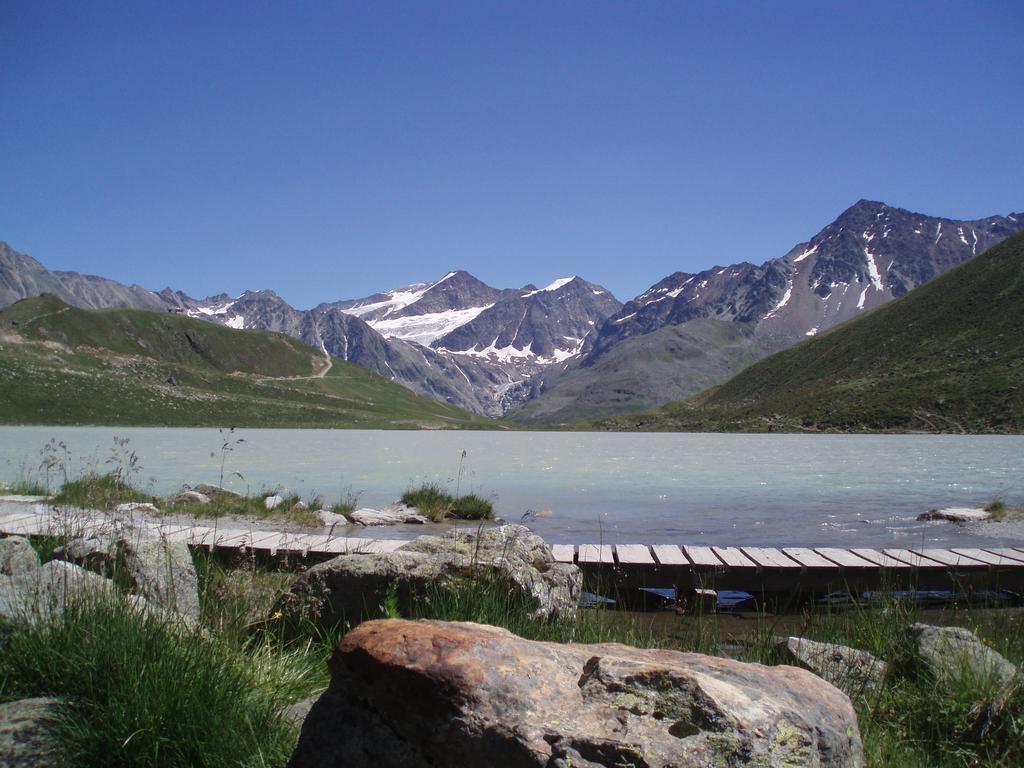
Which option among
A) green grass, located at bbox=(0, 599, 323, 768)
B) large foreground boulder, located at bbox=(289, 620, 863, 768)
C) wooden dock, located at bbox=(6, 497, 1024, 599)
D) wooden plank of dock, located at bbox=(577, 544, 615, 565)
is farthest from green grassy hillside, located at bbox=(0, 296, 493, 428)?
large foreground boulder, located at bbox=(289, 620, 863, 768)

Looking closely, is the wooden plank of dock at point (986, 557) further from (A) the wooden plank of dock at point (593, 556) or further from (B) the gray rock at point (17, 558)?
(B) the gray rock at point (17, 558)

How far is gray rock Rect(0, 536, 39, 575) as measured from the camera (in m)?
5.18

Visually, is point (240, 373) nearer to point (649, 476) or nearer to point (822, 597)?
point (649, 476)

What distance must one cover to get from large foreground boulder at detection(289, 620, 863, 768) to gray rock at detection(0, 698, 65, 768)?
3.56 ft

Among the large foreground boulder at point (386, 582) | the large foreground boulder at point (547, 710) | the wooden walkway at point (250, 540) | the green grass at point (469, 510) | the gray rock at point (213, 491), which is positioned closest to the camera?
the large foreground boulder at point (547, 710)

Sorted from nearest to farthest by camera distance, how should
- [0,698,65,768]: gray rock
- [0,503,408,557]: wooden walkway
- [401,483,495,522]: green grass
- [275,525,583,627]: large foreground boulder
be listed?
[0,698,65,768]: gray rock → [275,525,583,627]: large foreground boulder → [0,503,408,557]: wooden walkway → [401,483,495,522]: green grass

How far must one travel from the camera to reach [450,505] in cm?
1944

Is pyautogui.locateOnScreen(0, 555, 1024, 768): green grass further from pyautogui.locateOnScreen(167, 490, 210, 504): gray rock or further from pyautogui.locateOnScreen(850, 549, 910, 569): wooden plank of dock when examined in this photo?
pyautogui.locateOnScreen(167, 490, 210, 504): gray rock

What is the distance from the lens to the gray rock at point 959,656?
462 centimetres

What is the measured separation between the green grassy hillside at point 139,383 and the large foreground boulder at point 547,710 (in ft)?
369

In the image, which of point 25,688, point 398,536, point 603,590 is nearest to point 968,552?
point 603,590

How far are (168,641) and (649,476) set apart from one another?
3015cm

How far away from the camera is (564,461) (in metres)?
44.4

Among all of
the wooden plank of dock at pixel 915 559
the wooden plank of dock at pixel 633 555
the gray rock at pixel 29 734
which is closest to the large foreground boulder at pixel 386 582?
the gray rock at pixel 29 734
